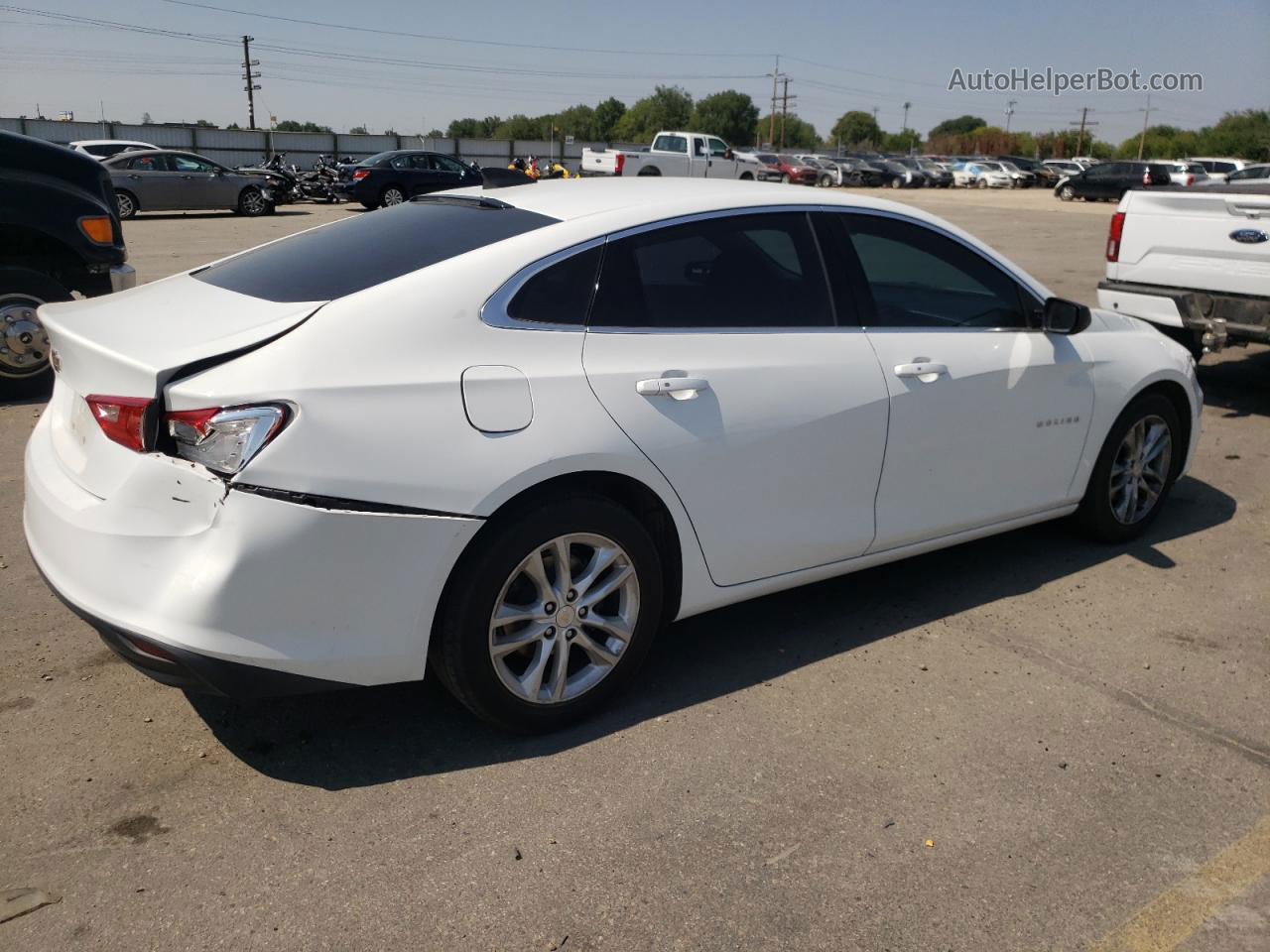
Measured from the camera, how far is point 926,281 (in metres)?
4.30

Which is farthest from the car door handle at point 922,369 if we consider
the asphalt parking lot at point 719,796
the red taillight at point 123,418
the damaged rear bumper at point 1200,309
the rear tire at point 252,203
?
the rear tire at point 252,203

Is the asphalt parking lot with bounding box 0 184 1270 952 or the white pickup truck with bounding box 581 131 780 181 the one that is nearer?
the asphalt parking lot with bounding box 0 184 1270 952

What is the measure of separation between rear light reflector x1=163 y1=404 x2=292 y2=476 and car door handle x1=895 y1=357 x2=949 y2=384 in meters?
2.18

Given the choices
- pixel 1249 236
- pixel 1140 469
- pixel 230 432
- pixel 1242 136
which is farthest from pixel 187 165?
pixel 1242 136

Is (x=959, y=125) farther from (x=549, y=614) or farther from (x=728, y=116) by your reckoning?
(x=549, y=614)

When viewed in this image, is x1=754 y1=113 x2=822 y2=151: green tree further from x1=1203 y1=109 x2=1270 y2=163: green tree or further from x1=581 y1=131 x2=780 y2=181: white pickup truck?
x1=581 y1=131 x2=780 y2=181: white pickup truck

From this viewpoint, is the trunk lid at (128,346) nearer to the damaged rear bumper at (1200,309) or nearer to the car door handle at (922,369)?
the car door handle at (922,369)

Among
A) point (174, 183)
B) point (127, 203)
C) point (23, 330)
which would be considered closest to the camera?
point (23, 330)

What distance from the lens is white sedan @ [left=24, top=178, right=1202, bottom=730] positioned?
2.77 m

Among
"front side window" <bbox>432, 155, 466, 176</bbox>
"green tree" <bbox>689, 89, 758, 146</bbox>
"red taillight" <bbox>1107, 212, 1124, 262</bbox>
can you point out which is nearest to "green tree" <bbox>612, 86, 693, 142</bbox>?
"green tree" <bbox>689, 89, 758, 146</bbox>

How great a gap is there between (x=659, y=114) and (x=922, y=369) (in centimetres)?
12910

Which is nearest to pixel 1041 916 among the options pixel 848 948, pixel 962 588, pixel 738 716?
pixel 848 948

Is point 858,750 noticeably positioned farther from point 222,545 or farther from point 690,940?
point 222,545

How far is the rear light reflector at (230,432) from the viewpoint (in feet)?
8.93
